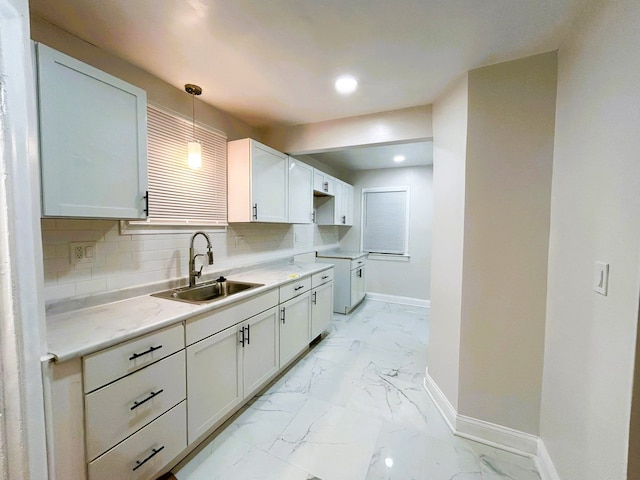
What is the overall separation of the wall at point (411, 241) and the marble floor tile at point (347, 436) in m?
2.06

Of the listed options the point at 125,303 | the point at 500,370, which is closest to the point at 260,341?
the point at 125,303

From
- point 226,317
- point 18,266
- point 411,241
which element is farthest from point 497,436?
point 411,241

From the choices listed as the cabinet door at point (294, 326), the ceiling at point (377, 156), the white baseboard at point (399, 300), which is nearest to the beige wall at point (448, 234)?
the cabinet door at point (294, 326)

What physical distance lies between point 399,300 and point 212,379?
3.71 m

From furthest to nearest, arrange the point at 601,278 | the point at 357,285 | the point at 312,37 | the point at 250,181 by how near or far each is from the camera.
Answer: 1. the point at 357,285
2. the point at 250,181
3. the point at 312,37
4. the point at 601,278

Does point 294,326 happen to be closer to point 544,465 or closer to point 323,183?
point 544,465

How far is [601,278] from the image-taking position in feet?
3.33

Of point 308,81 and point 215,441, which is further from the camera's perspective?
point 308,81

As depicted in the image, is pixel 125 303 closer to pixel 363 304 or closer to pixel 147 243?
pixel 147 243

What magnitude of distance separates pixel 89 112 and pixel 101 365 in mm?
1186

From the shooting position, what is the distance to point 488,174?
1.59 metres

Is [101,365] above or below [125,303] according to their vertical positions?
below

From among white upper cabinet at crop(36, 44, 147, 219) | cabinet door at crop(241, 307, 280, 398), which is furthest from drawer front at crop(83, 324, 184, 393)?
white upper cabinet at crop(36, 44, 147, 219)

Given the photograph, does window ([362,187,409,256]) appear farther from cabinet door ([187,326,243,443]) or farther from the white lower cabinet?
cabinet door ([187,326,243,443])
